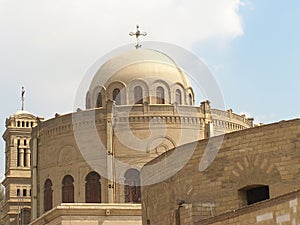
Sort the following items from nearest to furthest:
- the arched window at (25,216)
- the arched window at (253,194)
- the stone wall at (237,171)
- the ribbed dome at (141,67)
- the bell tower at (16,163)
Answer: the stone wall at (237,171)
the arched window at (253,194)
the ribbed dome at (141,67)
the arched window at (25,216)
the bell tower at (16,163)

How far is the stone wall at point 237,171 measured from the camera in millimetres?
18859

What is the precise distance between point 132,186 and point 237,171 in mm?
16654

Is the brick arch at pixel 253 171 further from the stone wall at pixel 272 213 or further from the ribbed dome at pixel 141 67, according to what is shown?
the ribbed dome at pixel 141 67

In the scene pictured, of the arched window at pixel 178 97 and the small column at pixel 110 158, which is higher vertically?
the arched window at pixel 178 97

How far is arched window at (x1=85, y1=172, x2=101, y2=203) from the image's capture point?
36.4 metres

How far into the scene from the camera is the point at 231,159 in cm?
1989

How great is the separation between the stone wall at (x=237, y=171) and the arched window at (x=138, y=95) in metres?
16.6

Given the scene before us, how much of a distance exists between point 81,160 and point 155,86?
5.51 m

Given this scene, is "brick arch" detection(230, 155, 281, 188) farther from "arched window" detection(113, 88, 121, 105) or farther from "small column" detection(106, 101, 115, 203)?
"arched window" detection(113, 88, 121, 105)

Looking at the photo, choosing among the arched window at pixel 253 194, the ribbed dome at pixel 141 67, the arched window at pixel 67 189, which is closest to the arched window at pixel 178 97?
the ribbed dome at pixel 141 67

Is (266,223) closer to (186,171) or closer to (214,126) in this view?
(186,171)

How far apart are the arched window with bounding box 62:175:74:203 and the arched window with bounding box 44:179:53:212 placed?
1029mm

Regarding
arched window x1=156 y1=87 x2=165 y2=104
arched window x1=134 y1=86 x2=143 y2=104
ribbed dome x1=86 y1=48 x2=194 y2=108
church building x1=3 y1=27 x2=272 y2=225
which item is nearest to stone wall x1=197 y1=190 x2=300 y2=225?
church building x1=3 y1=27 x2=272 y2=225

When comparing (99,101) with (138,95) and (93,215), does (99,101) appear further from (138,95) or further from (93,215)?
(93,215)
